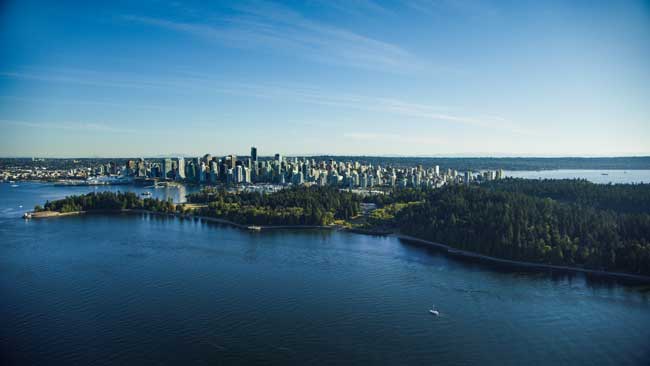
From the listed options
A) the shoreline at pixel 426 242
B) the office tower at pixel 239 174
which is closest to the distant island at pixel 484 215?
the shoreline at pixel 426 242

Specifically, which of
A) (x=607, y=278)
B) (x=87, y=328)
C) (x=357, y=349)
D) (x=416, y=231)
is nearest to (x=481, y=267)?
(x=607, y=278)

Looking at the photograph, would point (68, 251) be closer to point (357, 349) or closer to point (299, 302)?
point (299, 302)

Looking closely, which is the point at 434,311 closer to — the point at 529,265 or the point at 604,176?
the point at 529,265

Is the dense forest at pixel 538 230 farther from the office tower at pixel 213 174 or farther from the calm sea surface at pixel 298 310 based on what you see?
the office tower at pixel 213 174

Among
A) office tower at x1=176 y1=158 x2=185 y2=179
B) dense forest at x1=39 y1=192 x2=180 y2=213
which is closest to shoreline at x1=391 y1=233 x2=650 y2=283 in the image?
dense forest at x1=39 y1=192 x2=180 y2=213

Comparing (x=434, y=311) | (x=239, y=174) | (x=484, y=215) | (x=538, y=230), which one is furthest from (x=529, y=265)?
(x=239, y=174)
